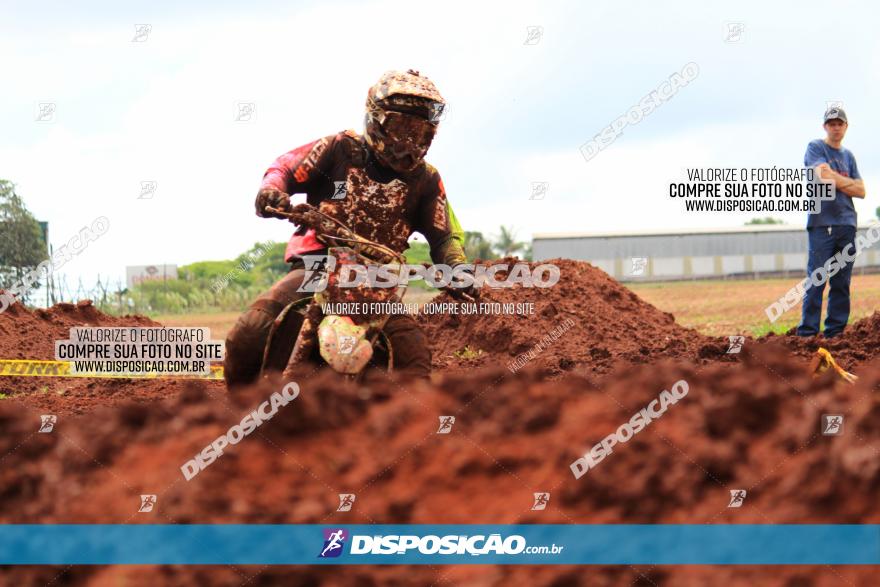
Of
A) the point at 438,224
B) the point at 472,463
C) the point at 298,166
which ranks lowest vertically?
the point at 472,463

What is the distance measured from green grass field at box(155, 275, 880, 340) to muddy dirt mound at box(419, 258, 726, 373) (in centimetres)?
132

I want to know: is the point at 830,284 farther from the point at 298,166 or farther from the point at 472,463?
the point at 472,463

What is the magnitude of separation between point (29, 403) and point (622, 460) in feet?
24.2

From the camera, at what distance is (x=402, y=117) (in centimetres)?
621

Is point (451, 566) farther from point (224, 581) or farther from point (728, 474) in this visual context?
point (728, 474)

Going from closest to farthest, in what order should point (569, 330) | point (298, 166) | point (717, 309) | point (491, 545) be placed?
point (491, 545) → point (298, 166) → point (569, 330) → point (717, 309)

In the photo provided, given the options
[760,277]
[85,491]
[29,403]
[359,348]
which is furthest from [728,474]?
[760,277]

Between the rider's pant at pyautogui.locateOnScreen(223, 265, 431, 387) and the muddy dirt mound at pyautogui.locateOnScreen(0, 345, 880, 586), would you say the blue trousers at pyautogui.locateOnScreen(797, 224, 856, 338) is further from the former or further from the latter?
the rider's pant at pyautogui.locateOnScreen(223, 265, 431, 387)

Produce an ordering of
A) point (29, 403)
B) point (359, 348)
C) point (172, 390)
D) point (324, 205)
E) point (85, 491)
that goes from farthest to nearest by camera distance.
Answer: point (172, 390) → point (29, 403) → point (324, 205) → point (359, 348) → point (85, 491)

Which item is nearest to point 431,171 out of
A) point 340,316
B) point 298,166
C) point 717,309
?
point 298,166

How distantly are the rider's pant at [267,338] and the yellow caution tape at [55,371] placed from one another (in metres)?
5.16

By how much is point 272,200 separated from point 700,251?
41.8 meters

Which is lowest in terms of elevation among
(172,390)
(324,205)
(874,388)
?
(172,390)

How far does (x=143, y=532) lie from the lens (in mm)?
4867
